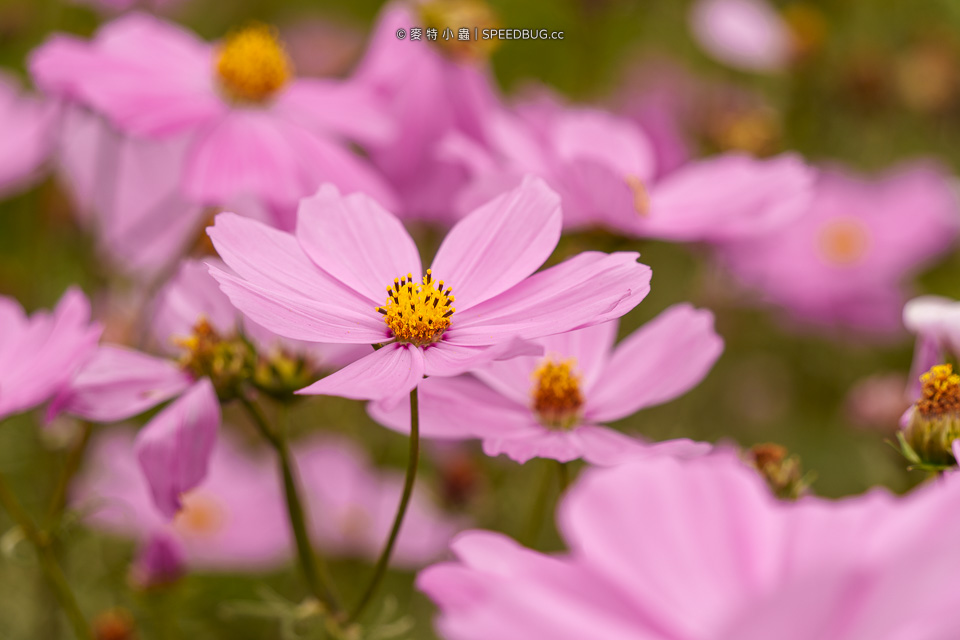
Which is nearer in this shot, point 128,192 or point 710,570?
point 710,570

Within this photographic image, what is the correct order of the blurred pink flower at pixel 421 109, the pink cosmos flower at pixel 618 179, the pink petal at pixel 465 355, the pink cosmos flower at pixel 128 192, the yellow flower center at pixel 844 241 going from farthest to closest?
the yellow flower center at pixel 844 241, the pink cosmos flower at pixel 128 192, the blurred pink flower at pixel 421 109, the pink cosmos flower at pixel 618 179, the pink petal at pixel 465 355

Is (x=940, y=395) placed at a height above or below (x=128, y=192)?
above

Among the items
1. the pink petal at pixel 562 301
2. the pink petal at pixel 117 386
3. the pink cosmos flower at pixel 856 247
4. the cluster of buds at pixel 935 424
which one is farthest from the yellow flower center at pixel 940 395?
the pink cosmos flower at pixel 856 247

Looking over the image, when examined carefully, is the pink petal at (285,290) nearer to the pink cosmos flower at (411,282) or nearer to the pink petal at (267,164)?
the pink cosmos flower at (411,282)

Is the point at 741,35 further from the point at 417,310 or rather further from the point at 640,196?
the point at 417,310

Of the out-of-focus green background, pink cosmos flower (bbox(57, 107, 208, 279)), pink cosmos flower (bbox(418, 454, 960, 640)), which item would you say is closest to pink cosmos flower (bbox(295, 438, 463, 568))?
the out-of-focus green background

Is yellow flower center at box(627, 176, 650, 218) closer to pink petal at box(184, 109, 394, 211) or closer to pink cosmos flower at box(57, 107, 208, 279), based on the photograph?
pink petal at box(184, 109, 394, 211)

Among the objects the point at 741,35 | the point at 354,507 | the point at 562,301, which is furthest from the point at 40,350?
the point at 741,35
